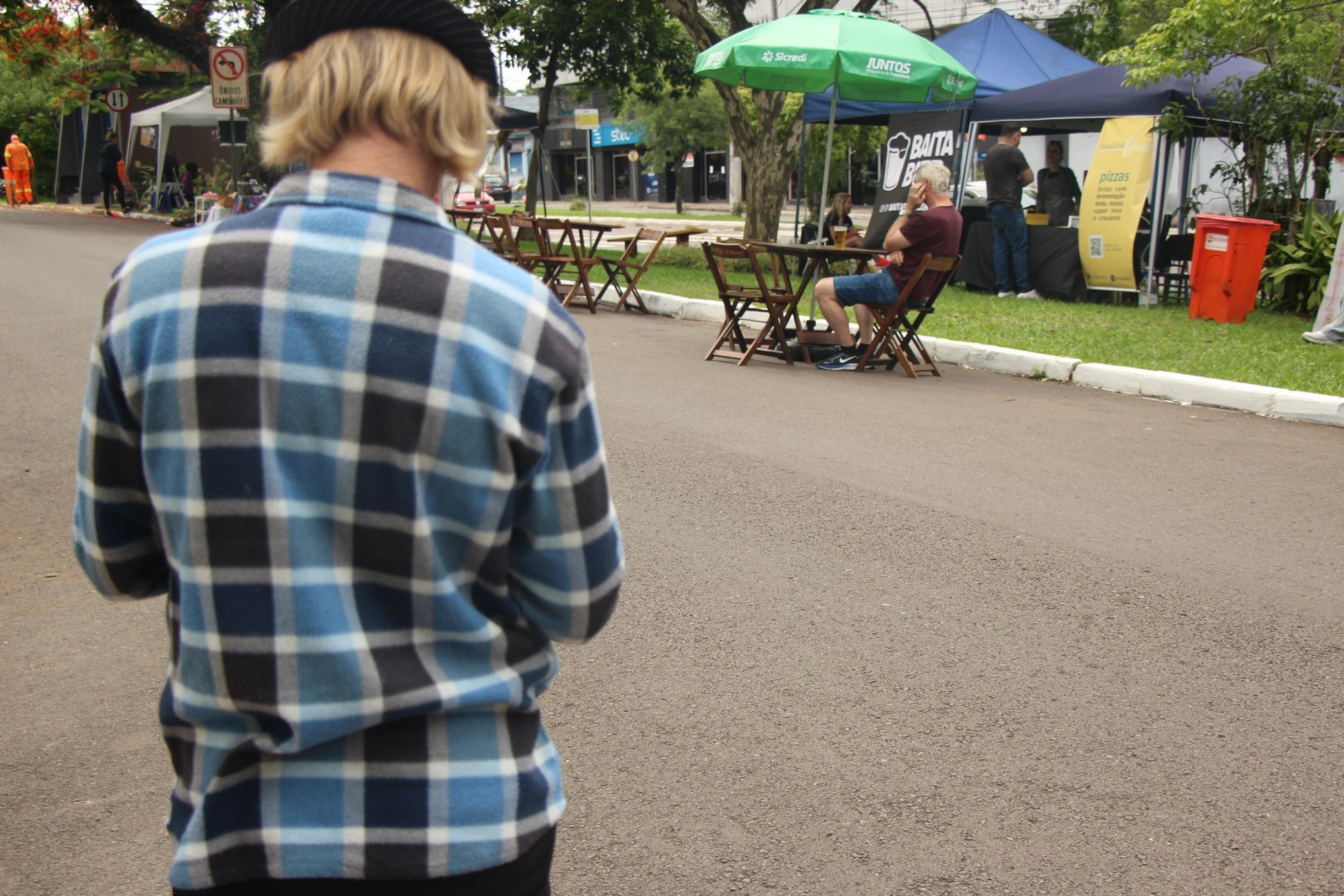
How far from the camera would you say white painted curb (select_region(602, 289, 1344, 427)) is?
7484 mm

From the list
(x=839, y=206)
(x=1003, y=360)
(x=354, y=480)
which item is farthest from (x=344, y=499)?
(x=839, y=206)

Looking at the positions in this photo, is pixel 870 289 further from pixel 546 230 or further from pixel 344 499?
pixel 344 499

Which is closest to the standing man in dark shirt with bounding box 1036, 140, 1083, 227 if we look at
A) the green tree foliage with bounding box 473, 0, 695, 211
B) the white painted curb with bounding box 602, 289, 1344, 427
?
the white painted curb with bounding box 602, 289, 1344, 427

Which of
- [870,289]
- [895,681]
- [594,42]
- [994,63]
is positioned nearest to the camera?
[895,681]

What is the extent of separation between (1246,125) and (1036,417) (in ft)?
23.5

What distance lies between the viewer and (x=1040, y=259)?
13844mm

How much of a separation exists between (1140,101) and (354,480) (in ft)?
42.9

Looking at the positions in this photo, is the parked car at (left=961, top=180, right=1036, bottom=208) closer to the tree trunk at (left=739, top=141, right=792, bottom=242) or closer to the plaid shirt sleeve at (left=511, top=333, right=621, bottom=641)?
the tree trunk at (left=739, top=141, right=792, bottom=242)

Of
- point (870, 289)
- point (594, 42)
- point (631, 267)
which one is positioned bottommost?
point (631, 267)

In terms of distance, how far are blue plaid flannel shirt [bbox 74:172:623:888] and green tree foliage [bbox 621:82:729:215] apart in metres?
40.9

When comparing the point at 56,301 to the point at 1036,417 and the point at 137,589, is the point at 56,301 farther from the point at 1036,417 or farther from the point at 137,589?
the point at 137,589

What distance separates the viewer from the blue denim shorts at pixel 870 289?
8.93 metres

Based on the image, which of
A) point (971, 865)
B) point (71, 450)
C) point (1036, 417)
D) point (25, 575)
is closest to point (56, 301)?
point (71, 450)

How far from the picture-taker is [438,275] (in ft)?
3.97
